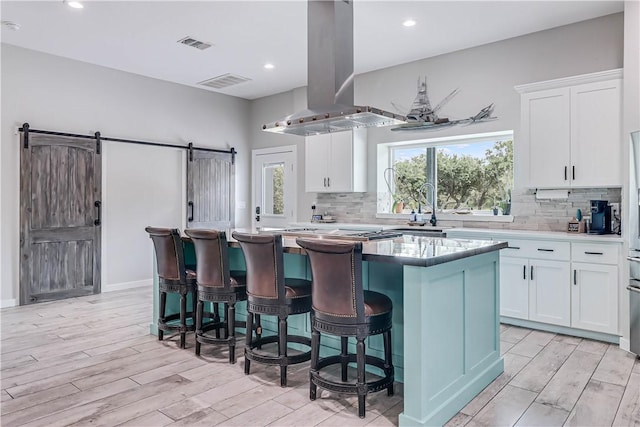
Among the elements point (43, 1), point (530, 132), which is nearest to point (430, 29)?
point (530, 132)

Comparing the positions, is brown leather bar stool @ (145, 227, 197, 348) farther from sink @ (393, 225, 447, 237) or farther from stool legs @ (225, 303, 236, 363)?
sink @ (393, 225, 447, 237)

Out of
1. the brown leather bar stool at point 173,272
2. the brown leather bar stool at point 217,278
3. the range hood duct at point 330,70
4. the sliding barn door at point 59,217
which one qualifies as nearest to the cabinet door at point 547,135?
the range hood duct at point 330,70

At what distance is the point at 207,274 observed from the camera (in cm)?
330

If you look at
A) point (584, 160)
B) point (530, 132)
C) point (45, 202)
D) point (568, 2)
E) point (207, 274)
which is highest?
point (568, 2)

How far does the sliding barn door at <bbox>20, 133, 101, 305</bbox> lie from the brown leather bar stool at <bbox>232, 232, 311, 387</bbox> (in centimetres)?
378

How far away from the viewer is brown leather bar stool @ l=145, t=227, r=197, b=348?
359cm

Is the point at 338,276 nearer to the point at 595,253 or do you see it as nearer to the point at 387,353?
the point at 387,353

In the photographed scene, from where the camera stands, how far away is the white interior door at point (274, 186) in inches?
288

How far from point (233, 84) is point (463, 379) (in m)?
5.62

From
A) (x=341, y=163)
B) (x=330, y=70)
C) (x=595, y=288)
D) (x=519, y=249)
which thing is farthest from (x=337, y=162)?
(x=595, y=288)

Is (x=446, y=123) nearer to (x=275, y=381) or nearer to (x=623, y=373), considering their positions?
(x=623, y=373)

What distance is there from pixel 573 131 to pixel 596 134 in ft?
0.63

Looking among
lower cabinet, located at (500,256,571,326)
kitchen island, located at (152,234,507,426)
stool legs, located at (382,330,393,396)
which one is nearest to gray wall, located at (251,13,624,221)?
lower cabinet, located at (500,256,571,326)

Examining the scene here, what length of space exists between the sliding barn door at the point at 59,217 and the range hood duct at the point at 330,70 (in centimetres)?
345
